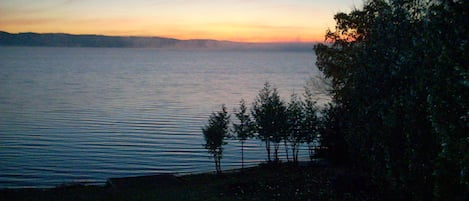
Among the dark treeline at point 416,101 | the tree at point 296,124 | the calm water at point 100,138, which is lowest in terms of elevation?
the calm water at point 100,138

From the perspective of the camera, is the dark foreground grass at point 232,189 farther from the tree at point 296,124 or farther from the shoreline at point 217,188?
the tree at point 296,124

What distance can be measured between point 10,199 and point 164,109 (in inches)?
1793

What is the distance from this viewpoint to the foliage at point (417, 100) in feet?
34.8

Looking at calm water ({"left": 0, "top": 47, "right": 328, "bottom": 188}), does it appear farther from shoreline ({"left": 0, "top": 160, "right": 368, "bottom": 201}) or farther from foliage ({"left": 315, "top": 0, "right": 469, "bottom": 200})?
foliage ({"left": 315, "top": 0, "right": 469, "bottom": 200})

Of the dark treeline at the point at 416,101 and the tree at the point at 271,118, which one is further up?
the dark treeline at the point at 416,101

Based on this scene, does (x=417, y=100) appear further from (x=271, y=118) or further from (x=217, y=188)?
(x=271, y=118)

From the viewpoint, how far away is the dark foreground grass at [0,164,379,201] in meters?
21.1

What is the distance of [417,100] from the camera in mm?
12828

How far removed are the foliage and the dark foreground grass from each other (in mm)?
3930

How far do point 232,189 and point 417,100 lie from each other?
12794 millimetres

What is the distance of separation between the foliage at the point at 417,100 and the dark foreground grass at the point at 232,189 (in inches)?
155

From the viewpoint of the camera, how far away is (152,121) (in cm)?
5891

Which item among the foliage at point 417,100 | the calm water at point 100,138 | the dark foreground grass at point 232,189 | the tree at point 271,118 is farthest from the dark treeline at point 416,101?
the calm water at point 100,138

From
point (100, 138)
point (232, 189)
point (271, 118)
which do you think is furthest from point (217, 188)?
point (100, 138)
